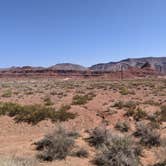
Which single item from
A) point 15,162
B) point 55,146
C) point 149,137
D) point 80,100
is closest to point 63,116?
point 149,137

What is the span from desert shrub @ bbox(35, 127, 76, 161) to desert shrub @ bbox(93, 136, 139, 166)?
3.76ft

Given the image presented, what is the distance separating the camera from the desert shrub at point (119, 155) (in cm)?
854

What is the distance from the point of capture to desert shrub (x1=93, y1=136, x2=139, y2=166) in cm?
854

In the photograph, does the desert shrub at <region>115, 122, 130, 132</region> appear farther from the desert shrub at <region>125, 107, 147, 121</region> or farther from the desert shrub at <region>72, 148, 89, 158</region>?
the desert shrub at <region>72, 148, 89, 158</region>

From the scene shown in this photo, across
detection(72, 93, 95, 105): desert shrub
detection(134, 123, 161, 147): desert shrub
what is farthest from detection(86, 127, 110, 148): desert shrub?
detection(72, 93, 95, 105): desert shrub

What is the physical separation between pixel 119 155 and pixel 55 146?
228 cm

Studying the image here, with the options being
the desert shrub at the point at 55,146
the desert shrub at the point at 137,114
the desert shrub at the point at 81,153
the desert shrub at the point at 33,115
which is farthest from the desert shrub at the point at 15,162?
the desert shrub at the point at 137,114

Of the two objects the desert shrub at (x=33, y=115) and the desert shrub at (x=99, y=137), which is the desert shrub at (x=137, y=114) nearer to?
the desert shrub at (x=33, y=115)

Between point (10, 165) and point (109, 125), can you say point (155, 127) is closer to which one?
point (109, 125)

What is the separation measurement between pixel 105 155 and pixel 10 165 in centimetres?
321

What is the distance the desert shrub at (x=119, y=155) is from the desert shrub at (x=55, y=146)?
1146 mm

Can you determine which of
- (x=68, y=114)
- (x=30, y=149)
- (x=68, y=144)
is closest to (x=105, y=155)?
(x=68, y=144)

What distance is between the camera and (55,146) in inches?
381

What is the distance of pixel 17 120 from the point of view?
16.0m
